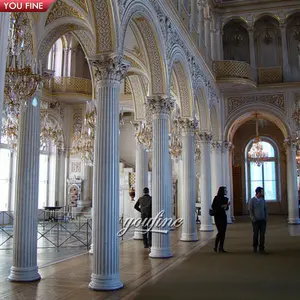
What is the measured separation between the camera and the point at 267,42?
22547mm

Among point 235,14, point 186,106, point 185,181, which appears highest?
point 235,14

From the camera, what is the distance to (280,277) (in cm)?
750

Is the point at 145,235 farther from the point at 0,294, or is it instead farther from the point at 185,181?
the point at 0,294

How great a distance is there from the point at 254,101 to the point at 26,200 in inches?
632

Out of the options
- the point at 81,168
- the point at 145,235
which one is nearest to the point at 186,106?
the point at 145,235

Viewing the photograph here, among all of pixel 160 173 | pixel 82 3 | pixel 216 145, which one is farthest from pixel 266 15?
pixel 82 3

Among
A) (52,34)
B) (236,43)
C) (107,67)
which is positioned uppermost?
(236,43)

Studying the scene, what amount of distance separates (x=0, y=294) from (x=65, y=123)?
1678cm

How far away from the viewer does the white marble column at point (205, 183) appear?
16.4m

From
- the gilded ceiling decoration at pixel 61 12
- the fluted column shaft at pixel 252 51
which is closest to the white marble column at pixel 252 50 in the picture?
the fluted column shaft at pixel 252 51

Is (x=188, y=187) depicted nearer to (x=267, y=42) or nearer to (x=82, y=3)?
(x=82, y=3)

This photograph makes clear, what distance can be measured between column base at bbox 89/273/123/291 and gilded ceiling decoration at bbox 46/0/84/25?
17.4 ft

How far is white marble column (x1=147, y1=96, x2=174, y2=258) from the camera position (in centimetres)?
1009

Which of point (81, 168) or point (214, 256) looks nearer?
point (214, 256)
